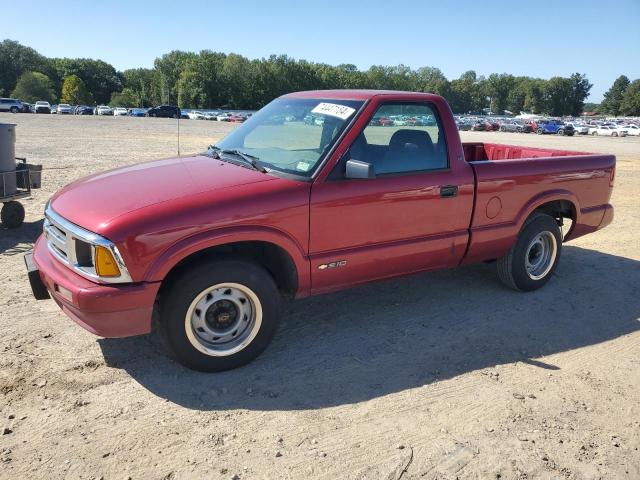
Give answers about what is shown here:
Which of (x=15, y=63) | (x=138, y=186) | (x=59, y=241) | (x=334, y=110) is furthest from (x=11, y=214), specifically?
(x=15, y=63)

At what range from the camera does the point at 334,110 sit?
13.9ft

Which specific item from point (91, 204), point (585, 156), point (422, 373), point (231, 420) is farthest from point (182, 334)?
point (585, 156)

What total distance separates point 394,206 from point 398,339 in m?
1.07

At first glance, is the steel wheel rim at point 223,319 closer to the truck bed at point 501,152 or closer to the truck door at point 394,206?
the truck door at point 394,206

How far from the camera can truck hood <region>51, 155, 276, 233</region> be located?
335cm

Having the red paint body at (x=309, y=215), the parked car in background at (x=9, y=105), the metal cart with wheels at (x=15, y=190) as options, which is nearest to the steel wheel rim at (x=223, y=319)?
the red paint body at (x=309, y=215)

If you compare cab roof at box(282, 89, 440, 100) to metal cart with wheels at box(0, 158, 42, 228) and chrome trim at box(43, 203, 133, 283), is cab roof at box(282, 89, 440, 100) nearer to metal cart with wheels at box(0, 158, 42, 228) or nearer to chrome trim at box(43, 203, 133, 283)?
chrome trim at box(43, 203, 133, 283)

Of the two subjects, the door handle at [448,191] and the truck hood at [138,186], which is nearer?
the truck hood at [138,186]

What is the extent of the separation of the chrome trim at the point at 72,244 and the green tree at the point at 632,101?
16379 cm

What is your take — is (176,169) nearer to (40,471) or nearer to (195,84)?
(40,471)

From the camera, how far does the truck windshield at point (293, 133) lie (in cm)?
396

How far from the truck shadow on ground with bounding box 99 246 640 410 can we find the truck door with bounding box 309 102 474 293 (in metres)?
0.51

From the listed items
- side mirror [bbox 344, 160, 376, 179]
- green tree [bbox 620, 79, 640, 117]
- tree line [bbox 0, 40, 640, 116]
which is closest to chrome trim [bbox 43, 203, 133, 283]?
side mirror [bbox 344, 160, 376, 179]

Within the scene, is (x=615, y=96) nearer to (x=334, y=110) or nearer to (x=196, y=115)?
(x=196, y=115)
